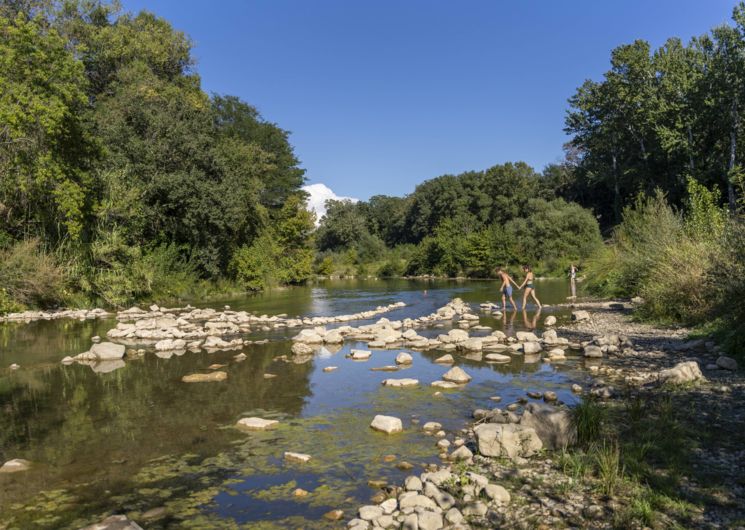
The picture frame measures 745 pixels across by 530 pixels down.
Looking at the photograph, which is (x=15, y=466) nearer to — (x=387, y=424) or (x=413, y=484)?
(x=387, y=424)

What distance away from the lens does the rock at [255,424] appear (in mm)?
8688

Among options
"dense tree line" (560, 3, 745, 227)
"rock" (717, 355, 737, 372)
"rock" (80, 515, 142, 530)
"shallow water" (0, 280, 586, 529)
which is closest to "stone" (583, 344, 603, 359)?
"shallow water" (0, 280, 586, 529)

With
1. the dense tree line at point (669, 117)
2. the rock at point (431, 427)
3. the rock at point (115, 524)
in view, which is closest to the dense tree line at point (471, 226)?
the dense tree line at point (669, 117)

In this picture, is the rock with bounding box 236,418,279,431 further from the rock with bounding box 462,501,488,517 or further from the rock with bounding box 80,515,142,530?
the rock with bounding box 462,501,488,517

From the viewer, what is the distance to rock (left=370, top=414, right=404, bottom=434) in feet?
26.9

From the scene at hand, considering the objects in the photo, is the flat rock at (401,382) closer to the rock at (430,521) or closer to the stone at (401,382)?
the stone at (401,382)

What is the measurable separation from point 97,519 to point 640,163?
208 ft

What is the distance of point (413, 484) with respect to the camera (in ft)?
19.5

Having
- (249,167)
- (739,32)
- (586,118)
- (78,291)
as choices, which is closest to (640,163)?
(586,118)

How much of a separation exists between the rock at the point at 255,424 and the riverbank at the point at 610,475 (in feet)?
9.73

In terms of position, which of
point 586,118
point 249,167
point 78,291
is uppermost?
point 586,118

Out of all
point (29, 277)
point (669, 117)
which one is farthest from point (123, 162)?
point (669, 117)

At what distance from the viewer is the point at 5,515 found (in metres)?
5.82

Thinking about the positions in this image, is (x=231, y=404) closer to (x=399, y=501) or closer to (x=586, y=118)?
(x=399, y=501)
